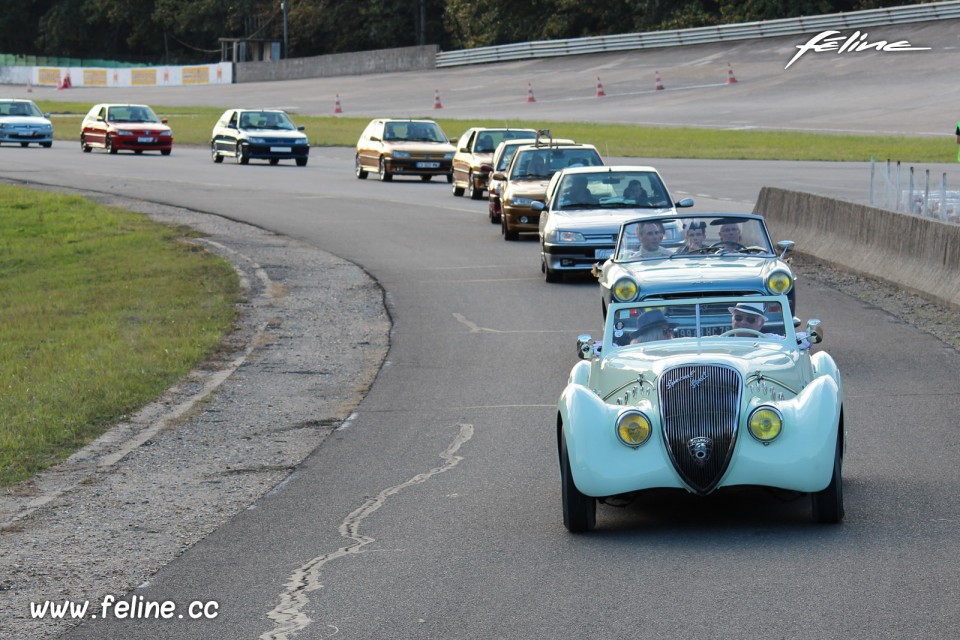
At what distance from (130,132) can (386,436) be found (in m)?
40.3

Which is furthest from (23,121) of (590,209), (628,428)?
(628,428)

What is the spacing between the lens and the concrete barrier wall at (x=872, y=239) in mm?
17750

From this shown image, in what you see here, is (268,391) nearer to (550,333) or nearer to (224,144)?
(550,333)

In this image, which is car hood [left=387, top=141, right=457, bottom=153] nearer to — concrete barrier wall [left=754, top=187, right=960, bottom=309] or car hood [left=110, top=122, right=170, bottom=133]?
car hood [left=110, top=122, right=170, bottom=133]

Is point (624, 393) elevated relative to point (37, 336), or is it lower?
elevated

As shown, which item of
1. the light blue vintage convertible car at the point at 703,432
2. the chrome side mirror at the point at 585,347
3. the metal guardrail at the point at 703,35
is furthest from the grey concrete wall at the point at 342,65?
the light blue vintage convertible car at the point at 703,432

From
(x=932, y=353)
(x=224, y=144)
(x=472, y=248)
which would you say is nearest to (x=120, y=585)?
(x=932, y=353)

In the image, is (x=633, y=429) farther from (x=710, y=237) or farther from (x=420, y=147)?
(x=420, y=147)

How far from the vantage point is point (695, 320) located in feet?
32.3

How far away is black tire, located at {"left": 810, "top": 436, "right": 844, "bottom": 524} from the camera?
8.38 metres

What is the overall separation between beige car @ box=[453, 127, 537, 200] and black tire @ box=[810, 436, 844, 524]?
26.1 meters

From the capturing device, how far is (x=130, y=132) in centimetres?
4991

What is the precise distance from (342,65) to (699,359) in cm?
9283

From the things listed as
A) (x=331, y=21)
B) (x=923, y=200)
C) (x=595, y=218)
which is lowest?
(x=595, y=218)
